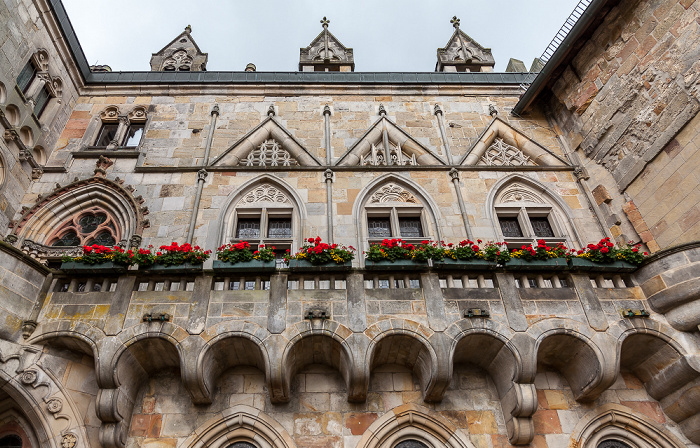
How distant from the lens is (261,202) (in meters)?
10.6

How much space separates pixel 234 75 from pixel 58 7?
189 inches

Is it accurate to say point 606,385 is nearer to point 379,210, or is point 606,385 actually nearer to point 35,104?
point 379,210

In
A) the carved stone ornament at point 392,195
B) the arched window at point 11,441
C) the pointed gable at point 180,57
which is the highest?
the pointed gable at point 180,57

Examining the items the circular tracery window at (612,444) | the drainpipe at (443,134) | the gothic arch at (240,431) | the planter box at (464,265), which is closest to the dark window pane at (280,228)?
the planter box at (464,265)

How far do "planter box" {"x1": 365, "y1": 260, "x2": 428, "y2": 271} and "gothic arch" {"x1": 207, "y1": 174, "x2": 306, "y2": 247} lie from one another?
7.81 ft

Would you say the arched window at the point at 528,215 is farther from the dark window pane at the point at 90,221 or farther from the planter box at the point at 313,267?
the dark window pane at the point at 90,221

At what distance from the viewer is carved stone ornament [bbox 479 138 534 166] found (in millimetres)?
11859

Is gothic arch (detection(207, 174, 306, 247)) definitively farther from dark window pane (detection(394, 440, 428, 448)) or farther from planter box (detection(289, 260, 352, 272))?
dark window pane (detection(394, 440, 428, 448))

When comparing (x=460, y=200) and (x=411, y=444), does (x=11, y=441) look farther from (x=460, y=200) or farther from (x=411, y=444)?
(x=460, y=200)

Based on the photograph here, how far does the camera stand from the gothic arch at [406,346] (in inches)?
284

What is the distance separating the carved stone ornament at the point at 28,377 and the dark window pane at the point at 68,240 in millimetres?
3741

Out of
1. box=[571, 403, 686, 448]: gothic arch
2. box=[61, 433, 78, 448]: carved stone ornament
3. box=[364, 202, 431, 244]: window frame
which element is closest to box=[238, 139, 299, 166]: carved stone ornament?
box=[364, 202, 431, 244]: window frame

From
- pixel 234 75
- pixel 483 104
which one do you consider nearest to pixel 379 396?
pixel 483 104

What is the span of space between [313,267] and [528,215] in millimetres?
6018
